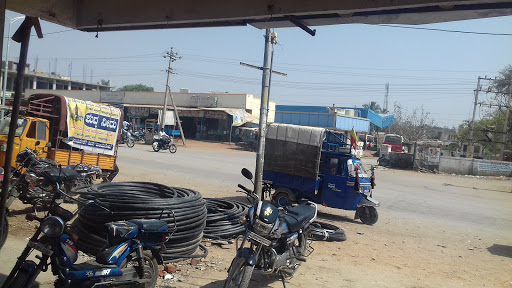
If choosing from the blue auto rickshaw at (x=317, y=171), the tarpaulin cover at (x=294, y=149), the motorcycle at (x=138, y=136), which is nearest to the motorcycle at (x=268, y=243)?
the blue auto rickshaw at (x=317, y=171)

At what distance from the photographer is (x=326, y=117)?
45.6m

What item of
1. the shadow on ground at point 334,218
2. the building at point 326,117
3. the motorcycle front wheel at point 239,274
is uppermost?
the building at point 326,117

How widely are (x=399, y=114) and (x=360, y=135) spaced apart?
11.5 metres

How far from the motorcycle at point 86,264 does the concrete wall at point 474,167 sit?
28592mm

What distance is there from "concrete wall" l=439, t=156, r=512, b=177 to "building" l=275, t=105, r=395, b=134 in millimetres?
15571

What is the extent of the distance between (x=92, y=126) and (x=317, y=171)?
6610 millimetres

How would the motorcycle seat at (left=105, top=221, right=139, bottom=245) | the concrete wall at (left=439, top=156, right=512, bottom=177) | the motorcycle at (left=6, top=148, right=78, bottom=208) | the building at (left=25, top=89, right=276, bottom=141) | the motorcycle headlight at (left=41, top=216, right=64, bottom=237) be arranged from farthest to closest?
1. the building at (left=25, top=89, right=276, bottom=141)
2. the concrete wall at (left=439, top=156, right=512, bottom=177)
3. the motorcycle at (left=6, top=148, right=78, bottom=208)
4. the motorcycle seat at (left=105, top=221, right=139, bottom=245)
5. the motorcycle headlight at (left=41, top=216, right=64, bottom=237)

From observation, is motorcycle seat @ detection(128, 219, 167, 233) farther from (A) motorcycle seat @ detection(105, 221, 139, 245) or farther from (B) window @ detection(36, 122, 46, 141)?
(B) window @ detection(36, 122, 46, 141)

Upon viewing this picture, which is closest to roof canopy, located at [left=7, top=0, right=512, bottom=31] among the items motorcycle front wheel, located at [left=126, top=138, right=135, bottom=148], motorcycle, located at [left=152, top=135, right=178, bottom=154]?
motorcycle, located at [left=152, top=135, right=178, bottom=154]

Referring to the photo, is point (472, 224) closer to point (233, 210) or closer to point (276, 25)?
point (233, 210)

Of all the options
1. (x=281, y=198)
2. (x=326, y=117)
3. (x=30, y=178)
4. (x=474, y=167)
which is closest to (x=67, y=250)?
(x=30, y=178)

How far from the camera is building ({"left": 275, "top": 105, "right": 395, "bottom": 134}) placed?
45.4 meters

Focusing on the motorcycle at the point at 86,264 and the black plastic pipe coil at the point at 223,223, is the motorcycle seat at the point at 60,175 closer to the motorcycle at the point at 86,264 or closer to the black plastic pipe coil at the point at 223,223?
the motorcycle at the point at 86,264

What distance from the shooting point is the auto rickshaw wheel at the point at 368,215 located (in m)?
10.4
